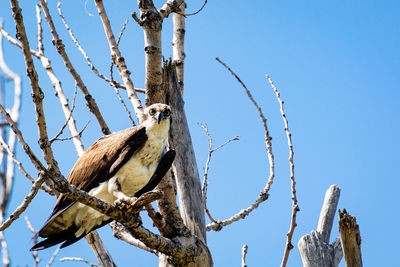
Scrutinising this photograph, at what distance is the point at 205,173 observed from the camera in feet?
17.4

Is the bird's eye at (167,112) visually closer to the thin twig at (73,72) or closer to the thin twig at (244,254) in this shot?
the thin twig at (73,72)

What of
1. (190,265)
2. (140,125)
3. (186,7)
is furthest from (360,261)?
(186,7)

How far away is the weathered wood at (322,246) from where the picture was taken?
414cm

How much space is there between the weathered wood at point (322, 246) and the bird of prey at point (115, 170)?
1.38 metres

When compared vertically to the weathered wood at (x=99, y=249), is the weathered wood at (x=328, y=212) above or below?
above

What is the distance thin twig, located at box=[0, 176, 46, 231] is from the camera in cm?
296

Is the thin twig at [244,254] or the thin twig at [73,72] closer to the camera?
the thin twig at [244,254]

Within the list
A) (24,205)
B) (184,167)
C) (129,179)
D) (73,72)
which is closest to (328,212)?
(184,167)

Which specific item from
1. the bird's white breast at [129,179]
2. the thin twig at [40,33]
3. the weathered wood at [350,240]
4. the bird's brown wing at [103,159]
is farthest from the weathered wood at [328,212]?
the thin twig at [40,33]

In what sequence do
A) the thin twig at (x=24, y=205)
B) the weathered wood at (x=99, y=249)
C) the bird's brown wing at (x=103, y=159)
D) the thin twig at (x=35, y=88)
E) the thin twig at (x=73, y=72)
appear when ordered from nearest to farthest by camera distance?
the thin twig at (x=24, y=205), the thin twig at (x=35, y=88), the weathered wood at (x=99, y=249), the bird's brown wing at (x=103, y=159), the thin twig at (x=73, y=72)

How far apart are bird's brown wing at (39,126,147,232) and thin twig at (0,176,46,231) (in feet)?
4.66

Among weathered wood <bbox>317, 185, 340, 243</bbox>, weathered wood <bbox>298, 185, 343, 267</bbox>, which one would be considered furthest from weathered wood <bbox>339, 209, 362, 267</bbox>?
weathered wood <bbox>317, 185, 340, 243</bbox>

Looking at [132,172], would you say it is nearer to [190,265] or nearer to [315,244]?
[190,265]

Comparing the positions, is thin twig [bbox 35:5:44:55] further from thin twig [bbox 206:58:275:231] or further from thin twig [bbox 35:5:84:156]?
thin twig [bbox 206:58:275:231]
